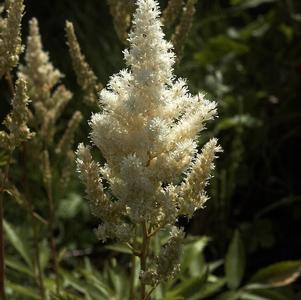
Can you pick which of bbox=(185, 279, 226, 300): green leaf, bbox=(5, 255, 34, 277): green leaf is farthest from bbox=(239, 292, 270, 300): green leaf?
bbox=(5, 255, 34, 277): green leaf

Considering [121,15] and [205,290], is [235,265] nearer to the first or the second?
[205,290]

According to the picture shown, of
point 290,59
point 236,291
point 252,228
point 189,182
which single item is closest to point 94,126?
point 189,182

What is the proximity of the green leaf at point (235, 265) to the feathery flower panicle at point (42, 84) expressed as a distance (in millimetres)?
901

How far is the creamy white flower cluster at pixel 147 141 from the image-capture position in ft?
5.04

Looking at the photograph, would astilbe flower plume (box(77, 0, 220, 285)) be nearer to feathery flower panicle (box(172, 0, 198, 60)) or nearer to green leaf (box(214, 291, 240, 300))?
feathery flower panicle (box(172, 0, 198, 60))

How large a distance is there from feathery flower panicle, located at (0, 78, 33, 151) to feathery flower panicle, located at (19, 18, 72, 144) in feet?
1.72

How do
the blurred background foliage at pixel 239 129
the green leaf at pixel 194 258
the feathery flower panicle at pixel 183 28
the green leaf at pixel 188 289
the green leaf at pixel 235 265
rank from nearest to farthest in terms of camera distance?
the feathery flower panicle at pixel 183 28 < the green leaf at pixel 188 289 < the green leaf at pixel 235 265 < the green leaf at pixel 194 258 < the blurred background foliage at pixel 239 129

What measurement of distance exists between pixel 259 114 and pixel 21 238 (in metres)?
1.84

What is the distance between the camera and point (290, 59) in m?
4.32

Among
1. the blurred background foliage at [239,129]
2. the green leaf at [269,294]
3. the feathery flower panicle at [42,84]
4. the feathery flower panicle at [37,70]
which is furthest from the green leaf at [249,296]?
the feathery flower panicle at [37,70]

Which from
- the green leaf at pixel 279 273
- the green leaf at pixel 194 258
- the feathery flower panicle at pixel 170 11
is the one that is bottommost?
the green leaf at pixel 279 273

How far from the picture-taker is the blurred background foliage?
3.64 m

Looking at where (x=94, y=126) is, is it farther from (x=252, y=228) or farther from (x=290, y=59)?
(x=290, y=59)

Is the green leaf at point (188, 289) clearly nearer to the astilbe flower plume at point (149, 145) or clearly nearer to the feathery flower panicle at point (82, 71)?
the feathery flower panicle at point (82, 71)
